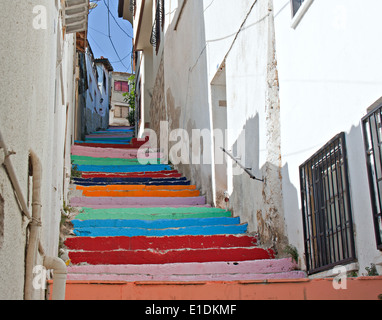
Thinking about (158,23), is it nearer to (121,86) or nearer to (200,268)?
(200,268)

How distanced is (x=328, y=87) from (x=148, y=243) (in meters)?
2.78

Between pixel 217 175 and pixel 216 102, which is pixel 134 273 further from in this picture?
pixel 216 102

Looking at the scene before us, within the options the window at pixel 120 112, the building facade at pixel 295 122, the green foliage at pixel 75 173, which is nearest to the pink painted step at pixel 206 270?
the building facade at pixel 295 122

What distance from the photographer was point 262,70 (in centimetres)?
595

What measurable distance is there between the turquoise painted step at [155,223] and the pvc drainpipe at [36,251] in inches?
118

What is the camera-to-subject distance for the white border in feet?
15.6

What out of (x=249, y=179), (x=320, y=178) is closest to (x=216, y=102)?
(x=249, y=179)

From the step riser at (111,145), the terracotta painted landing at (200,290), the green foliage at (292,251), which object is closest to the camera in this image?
the terracotta painted landing at (200,290)

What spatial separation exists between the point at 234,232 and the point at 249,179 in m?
0.72

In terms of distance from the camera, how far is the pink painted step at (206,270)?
4695 millimetres

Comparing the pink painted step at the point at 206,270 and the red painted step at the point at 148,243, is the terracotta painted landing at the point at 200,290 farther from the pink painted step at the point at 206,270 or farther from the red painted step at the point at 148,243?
the red painted step at the point at 148,243

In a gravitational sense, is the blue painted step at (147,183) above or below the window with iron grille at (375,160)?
above

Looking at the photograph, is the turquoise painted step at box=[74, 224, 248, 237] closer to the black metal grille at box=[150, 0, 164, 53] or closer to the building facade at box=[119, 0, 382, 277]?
the building facade at box=[119, 0, 382, 277]

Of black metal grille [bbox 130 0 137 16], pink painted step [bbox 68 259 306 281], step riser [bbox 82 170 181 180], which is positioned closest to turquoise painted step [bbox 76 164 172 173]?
step riser [bbox 82 170 181 180]
